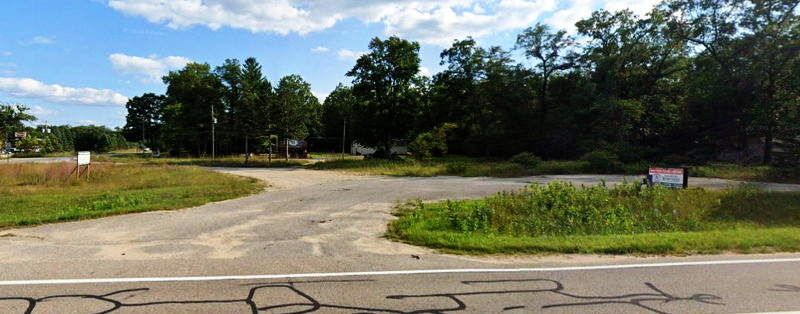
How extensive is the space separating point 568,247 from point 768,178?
23880 mm

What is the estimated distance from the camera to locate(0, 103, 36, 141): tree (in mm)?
45406

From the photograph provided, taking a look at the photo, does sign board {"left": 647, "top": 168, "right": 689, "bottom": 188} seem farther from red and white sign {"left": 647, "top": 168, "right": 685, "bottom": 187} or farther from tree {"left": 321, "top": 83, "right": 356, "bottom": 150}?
tree {"left": 321, "top": 83, "right": 356, "bottom": 150}

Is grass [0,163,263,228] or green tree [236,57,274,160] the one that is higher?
green tree [236,57,274,160]

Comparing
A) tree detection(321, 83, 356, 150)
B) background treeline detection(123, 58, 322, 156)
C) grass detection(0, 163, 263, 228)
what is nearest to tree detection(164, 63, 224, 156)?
background treeline detection(123, 58, 322, 156)

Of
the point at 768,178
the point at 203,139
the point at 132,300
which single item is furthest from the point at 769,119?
the point at 203,139

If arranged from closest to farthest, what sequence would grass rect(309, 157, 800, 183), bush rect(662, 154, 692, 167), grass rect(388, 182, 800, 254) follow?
grass rect(388, 182, 800, 254), grass rect(309, 157, 800, 183), bush rect(662, 154, 692, 167)

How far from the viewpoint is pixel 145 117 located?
10506 centimetres

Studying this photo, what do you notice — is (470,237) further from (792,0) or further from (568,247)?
(792,0)

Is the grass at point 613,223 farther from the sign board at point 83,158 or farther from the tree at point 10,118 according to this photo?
the tree at point 10,118

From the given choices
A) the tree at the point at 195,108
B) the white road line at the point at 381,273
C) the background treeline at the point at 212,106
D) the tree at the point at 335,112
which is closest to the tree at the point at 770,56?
the white road line at the point at 381,273

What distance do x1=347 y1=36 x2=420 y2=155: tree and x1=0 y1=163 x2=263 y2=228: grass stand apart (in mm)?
22642

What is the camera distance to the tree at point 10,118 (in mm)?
45406

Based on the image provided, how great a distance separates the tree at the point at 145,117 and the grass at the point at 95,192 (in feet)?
281

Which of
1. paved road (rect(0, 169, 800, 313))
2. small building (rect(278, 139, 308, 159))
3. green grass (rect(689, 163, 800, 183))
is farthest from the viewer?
small building (rect(278, 139, 308, 159))
